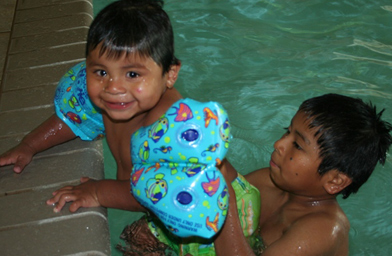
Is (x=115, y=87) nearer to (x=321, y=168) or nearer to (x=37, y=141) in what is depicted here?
(x=37, y=141)

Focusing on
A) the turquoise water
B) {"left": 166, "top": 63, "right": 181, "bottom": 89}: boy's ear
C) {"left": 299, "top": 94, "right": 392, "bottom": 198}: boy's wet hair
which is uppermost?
{"left": 166, "top": 63, "right": 181, "bottom": 89}: boy's ear

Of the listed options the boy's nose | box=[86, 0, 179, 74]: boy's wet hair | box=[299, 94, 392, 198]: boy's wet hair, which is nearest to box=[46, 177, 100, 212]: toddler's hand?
the boy's nose

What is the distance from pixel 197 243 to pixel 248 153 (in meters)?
1.51

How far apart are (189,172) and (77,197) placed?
2.36 ft

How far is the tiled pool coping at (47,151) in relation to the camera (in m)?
2.42

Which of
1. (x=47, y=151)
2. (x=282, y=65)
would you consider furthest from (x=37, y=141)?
(x=282, y=65)

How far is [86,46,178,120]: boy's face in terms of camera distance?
226cm

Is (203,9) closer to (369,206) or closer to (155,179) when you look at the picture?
(369,206)

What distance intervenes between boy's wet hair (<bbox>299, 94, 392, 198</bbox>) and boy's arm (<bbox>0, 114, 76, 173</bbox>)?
49.6 inches

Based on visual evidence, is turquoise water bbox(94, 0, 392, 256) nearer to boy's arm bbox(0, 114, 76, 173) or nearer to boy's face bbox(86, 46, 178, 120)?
boy's arm bbox(0, 114, 76, 173)

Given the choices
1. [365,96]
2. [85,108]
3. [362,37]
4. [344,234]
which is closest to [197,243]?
[344,234]

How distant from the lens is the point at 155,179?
7.04ft

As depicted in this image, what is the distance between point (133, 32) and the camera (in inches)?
88.0

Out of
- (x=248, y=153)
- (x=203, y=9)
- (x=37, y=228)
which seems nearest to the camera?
(x=37, y=228)
